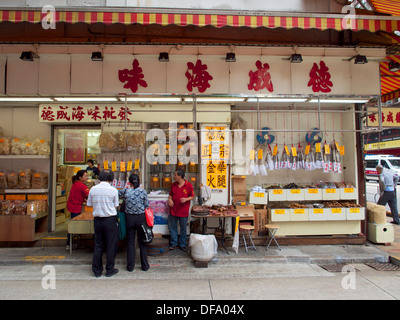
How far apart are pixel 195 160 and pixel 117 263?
10.6 ft

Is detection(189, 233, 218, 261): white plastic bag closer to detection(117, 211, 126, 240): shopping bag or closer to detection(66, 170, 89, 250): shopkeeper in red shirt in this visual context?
detection(117, 211, 126, 240): shopping bag

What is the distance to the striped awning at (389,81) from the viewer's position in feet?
24.9

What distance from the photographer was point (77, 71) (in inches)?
250

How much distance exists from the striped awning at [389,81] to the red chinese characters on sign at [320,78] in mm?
1716

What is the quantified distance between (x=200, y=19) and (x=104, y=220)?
4101 mm

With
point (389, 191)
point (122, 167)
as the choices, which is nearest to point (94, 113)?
point (122, 167)

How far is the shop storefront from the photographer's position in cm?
637

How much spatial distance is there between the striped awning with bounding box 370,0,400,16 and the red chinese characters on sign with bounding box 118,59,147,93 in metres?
5.22

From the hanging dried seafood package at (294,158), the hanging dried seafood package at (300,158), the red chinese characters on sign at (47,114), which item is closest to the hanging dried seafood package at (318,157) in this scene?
the hanging dried seafood package at (300,158)

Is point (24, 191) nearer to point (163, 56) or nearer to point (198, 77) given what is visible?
point (163, 56)

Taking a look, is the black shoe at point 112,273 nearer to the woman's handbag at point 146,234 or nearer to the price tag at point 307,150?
the woman's handbag at point 146,234

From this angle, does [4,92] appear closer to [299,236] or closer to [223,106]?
[223,106]

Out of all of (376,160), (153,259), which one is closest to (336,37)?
(153,259)

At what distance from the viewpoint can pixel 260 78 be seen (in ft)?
21.2
